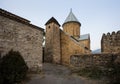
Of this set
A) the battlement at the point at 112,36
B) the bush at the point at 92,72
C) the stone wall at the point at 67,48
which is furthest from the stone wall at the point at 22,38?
the stone wall at the point at 67,48

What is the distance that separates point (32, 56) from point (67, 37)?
1290 centimetres

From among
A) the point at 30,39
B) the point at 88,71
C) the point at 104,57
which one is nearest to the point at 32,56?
the point at 30,39

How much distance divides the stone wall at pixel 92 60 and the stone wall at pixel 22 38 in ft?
11.6

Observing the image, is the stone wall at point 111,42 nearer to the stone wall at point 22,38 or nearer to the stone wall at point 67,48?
the stone wall at point 67,48

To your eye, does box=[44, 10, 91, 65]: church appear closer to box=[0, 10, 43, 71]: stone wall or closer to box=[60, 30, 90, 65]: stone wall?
box=[60, 30, 90, 65]: stone wall

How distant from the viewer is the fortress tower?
2095 cm

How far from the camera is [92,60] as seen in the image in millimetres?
8820

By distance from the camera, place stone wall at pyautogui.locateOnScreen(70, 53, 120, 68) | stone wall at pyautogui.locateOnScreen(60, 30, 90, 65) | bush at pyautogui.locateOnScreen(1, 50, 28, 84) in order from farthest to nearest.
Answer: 1. stone wall at pyautogui.locateOnScreen(60, 30, 90, 65)
2. stone wall at pyautogui.locateOnScreen(70, 53, 120, 68)
3. bush at pyautogui.locateOnScreen(1, 50, 28, 84)

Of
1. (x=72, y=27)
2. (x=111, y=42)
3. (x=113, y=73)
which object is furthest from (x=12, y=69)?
(x=72, y=27)

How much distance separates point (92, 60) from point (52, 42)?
42.8 feet

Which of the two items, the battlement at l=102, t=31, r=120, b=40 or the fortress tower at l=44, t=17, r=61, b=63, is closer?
the battlement at l=102, t=31, r=120, b=40

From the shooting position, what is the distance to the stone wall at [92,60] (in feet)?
26.9

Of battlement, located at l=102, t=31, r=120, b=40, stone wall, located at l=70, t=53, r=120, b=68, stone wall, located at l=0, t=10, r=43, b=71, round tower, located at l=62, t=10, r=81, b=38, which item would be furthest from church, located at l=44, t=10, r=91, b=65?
stone wall, located at l=70, t=53, r=120, b=68

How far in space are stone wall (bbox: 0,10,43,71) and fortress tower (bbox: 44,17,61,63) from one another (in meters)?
9.09
